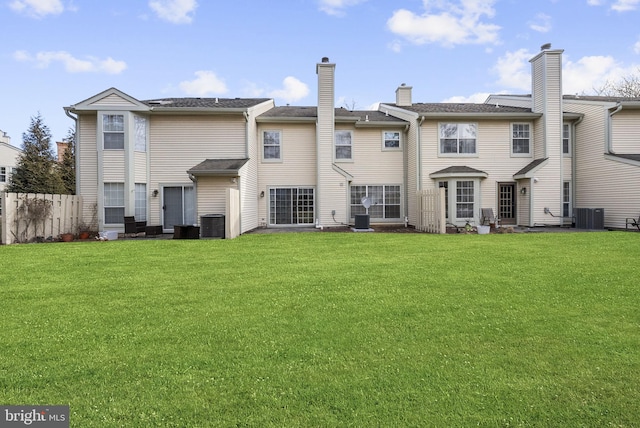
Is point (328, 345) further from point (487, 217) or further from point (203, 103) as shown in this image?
point (203, 103)

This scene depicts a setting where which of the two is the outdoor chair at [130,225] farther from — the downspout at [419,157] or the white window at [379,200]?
the downspout at [419,157]

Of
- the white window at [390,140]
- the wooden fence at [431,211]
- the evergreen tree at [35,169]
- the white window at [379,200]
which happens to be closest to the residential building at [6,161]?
the evergreen tree at [35,169]

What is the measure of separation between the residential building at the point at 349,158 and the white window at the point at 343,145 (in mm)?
52

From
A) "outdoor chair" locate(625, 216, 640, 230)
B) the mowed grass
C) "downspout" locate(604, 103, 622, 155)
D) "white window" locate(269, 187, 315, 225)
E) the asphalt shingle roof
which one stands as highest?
the asphalt shingle roof

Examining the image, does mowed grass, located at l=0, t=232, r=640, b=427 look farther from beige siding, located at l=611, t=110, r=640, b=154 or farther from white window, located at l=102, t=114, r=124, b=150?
beige siding, located at l=611, t=110, r=640, b=154

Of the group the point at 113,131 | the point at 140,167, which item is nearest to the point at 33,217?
the point at 140,167

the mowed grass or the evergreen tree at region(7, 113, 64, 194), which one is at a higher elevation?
the evergreen tree at region(7, 113, 64, 194)

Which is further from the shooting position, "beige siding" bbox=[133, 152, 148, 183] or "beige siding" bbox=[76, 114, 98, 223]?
"beige siding" bbox=[76, 114, 98, 223]

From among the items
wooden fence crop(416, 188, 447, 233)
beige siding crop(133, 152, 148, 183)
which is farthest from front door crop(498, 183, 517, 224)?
beige siding crop(133, 152, 148, 183)

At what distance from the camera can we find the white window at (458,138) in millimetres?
17984

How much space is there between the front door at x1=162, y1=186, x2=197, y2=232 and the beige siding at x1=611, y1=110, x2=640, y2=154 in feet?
65.3

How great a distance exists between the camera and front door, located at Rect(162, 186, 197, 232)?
16391 millimetres

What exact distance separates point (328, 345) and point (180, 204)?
14.6m

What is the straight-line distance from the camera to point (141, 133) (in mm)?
15852
